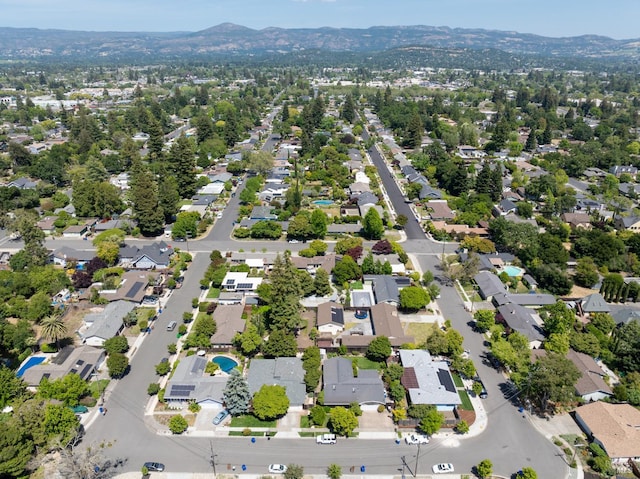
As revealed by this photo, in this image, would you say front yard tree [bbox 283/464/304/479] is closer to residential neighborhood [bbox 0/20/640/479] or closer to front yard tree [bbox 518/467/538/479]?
residential neighborhood [bbox 0/20/640/479]

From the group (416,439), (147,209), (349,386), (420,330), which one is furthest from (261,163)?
(416,439)

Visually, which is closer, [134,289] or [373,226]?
[134,289]

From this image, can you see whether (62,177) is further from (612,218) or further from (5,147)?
(612,218)

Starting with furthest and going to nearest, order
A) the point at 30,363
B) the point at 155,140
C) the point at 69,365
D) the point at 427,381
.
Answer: the point at 155,140 → the point at 30,363 → the point at 69,365 → the point at 427,381

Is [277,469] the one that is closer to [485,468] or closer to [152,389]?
[152,389]

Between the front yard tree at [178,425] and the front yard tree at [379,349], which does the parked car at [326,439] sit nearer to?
the front yard tree at [379,349]

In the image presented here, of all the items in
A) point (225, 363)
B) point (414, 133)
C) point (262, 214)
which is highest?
point (414, 133)

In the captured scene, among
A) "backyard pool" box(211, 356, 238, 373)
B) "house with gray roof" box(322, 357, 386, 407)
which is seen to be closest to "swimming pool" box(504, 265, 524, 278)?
"house with gray roof" box(322, 357, 386, 407)

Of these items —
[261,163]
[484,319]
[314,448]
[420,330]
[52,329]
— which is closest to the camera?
[314,448]

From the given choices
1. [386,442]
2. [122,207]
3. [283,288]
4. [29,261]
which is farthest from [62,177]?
[386,442]
